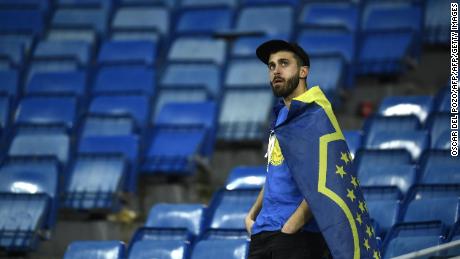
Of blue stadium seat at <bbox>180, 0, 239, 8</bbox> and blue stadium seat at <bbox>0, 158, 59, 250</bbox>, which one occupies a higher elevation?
blue stadium seat at <bbox>180, 0, 239, 8</bbox>

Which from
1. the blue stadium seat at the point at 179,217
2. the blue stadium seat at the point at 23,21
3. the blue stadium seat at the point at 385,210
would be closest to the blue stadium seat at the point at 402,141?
the blue stadium seat at the point at 385,210

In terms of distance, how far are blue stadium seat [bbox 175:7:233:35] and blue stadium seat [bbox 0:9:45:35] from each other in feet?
3.77

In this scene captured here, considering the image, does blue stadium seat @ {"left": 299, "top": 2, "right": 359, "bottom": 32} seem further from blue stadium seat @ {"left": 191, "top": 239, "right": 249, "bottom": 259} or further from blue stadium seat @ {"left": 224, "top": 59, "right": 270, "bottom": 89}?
blue stadium seat @ {"left": 191, "top": 239, "right": 249, "bottom": 259}

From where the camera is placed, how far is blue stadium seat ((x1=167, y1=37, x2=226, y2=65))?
786cm

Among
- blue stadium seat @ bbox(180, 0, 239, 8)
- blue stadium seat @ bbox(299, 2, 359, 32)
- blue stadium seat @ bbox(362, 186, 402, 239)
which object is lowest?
blue stadium seat @ bbox(362, 186, 402, 239)

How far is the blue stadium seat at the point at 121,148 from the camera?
6383 mm

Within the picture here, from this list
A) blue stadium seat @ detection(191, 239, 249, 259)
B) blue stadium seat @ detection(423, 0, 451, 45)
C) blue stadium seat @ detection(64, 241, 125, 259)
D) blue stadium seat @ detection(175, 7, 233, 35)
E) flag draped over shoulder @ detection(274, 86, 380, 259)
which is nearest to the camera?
flag draped over shoulder @ detection(274, 86, 380, 259)

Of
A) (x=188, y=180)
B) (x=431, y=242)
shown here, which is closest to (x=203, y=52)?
(x=188, y=180)

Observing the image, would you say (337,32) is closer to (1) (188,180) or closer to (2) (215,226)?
(1) (188,180)

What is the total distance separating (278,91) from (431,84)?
4217mm

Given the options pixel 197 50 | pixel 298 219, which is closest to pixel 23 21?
pixel 197 50

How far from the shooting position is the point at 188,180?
657 cm

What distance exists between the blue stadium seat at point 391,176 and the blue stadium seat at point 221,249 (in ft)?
3.19

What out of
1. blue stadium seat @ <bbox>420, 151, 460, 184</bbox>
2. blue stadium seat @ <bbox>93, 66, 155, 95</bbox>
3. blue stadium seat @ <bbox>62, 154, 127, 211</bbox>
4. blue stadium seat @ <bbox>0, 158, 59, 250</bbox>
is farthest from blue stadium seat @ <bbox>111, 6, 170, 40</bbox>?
blue stadium seat @ <bbox>420, 151, 460, 184</bbox>
